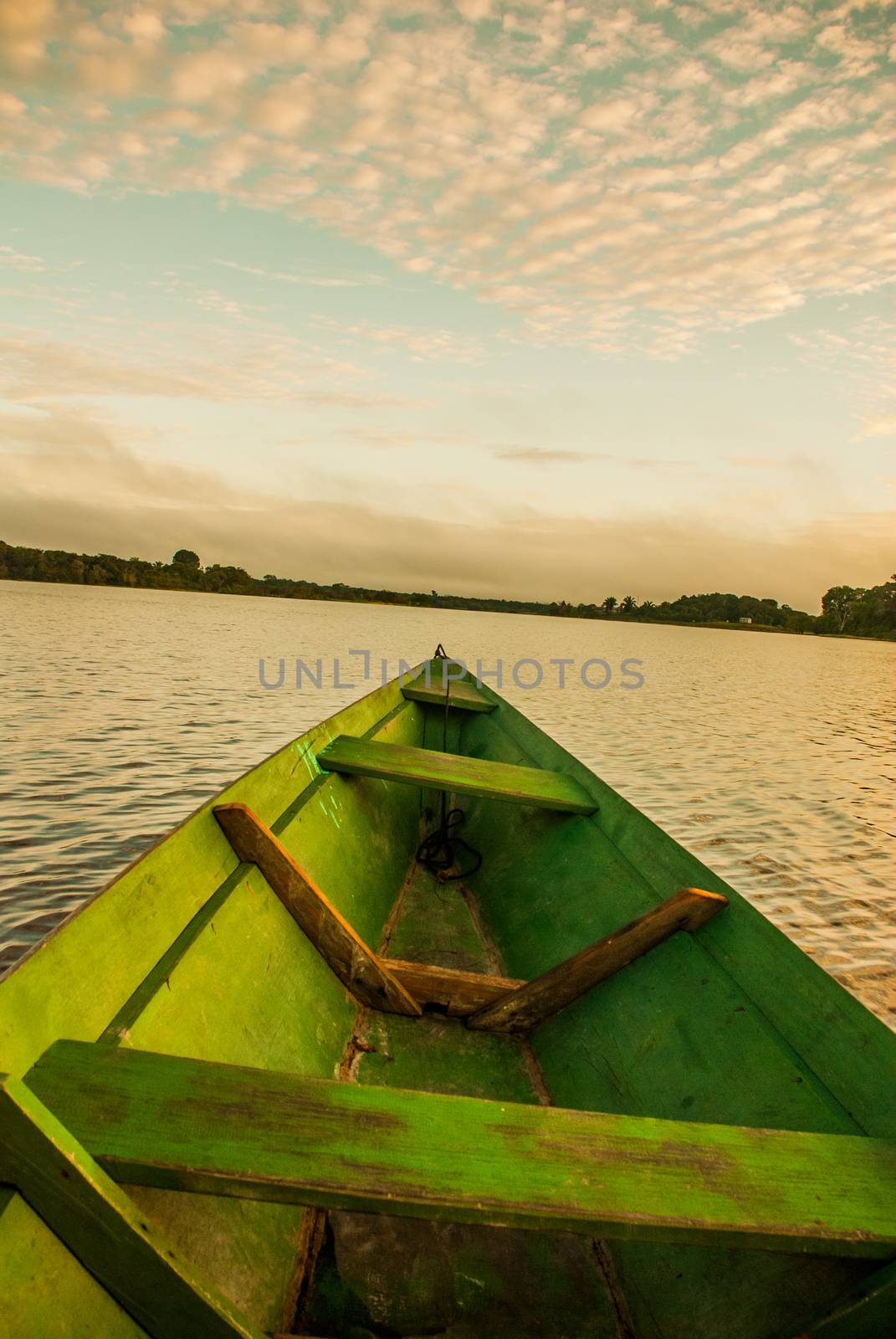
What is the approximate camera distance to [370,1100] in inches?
73.9

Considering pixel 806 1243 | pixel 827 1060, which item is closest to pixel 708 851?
pixel 827 1060

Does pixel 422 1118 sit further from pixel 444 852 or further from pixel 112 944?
pixel 444 852

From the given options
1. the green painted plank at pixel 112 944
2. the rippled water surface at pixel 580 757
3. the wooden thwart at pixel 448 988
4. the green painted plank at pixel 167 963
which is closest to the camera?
the green painted plank at pixel 112 944

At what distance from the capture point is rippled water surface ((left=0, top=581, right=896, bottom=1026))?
24.0 feet

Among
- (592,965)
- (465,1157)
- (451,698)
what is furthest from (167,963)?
(451,698)

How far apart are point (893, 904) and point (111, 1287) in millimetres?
8762

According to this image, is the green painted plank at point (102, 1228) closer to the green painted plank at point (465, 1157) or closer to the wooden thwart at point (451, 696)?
the green painted plank at point (465, 1157)

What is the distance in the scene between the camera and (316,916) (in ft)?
11.0

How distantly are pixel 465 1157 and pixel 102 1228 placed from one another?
2.61ft

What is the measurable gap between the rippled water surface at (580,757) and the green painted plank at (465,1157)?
14.2 feet

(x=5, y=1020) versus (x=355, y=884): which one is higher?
(x=5, y=1020)

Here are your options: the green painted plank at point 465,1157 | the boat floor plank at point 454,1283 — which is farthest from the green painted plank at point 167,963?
the boat floor plank at point 454,1283

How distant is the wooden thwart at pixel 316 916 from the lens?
3213mm

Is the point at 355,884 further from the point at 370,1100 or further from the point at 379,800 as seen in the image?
the point at 370,1100
